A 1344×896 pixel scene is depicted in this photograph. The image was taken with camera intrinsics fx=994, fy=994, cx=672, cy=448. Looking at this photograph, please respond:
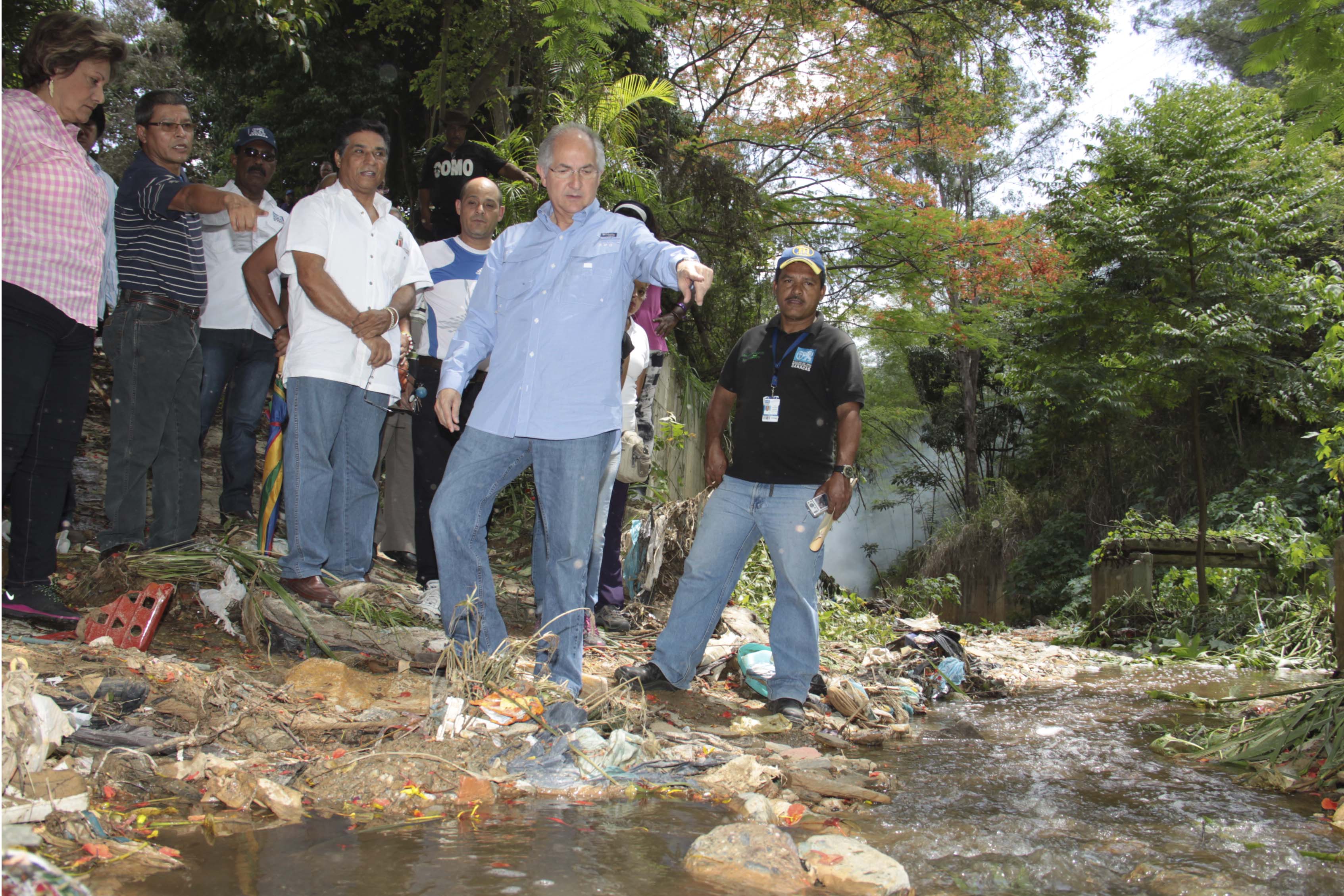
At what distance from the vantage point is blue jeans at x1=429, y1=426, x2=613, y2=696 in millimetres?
3342

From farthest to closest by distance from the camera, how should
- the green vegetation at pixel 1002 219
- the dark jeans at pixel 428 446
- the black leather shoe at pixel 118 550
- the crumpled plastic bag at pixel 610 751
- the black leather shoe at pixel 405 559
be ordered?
the green vegetation at pixel 1002 219, the black leather shoe at pixel 405 559, the dark jeans at pixel 428 446, the black leather shoe at pixel 118 550, the crumpled plastic bag at pixel 610 751

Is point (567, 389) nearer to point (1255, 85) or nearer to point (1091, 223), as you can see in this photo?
point (1091, 223)

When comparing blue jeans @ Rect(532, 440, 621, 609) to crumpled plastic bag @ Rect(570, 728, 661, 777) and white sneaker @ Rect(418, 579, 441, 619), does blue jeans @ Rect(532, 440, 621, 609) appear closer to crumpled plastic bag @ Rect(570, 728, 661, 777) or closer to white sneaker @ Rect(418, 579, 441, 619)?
white sneaker @ Rect(418, 579, 441, 619)

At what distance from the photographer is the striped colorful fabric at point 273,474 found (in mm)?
4562

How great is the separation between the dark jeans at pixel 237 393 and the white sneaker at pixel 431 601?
1.30m

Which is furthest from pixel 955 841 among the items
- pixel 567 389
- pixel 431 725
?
pixel 567 389

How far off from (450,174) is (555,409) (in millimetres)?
3670

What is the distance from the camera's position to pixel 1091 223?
40.7 ft

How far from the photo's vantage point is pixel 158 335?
4105 millimetres

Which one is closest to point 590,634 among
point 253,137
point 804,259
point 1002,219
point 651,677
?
point 651,677

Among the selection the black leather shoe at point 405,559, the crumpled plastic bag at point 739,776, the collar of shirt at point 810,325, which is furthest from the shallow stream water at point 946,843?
the black leather shoe at point 405,559

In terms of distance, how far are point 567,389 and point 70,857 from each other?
→ 6.23 ft

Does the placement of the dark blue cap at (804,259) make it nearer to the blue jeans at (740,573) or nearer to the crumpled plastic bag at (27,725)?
the blue jeans at (740,573)

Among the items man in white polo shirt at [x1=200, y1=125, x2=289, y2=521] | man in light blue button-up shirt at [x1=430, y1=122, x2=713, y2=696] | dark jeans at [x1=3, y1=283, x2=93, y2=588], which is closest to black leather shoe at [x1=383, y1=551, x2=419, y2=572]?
man in white polo shirt at [x1=200, y1=125, x2=289, y2=521]
